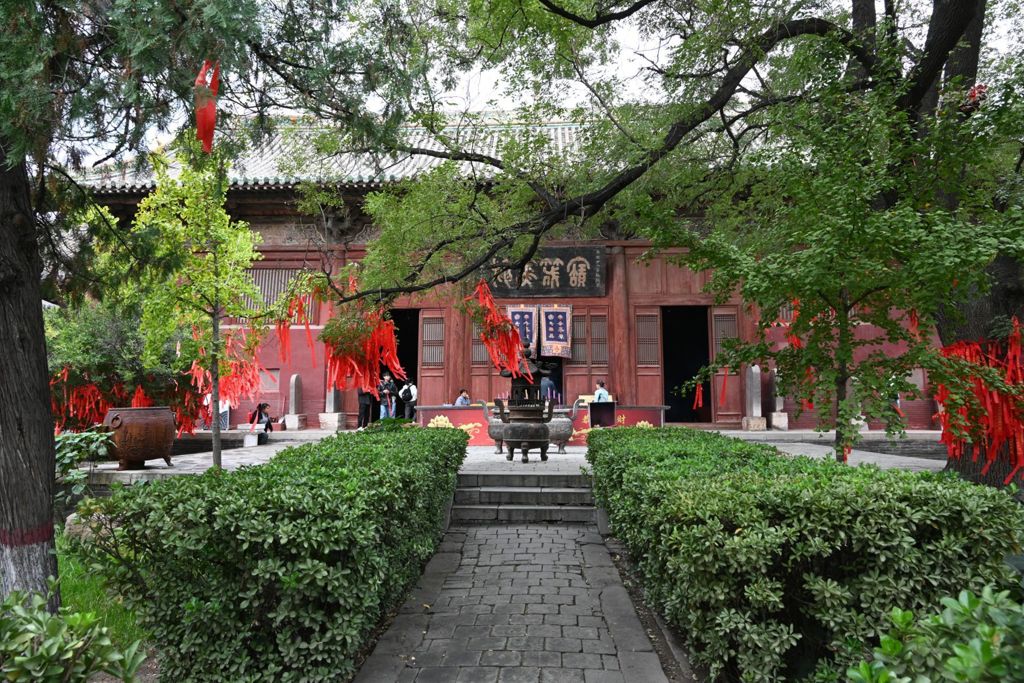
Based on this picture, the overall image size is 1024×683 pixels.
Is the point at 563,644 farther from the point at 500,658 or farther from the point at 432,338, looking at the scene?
the point at 432,338

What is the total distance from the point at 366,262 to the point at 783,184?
4613mm

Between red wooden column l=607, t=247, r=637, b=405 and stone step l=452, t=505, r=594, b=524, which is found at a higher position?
red wooden column l=607, t=247, r=637, b=405

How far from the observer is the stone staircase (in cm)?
632

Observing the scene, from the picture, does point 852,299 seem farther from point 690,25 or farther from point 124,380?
point 124,380

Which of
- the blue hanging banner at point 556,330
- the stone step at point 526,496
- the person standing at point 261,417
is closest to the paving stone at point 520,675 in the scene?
the stone step at point 526,496

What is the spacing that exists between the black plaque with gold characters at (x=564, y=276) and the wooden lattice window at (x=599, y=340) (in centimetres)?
58

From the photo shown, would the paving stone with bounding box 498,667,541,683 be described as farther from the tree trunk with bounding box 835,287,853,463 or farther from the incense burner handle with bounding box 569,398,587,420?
the incense burner handle with bounding box 569,398,587,420

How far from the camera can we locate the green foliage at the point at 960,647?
113cm

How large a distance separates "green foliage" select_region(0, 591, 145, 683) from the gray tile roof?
8.56ft

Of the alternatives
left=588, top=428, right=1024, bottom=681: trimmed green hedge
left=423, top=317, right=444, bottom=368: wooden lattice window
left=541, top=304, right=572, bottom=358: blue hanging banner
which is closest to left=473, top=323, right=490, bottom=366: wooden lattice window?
left=423, top=317, right=444, bottom=368: wooden lattice window

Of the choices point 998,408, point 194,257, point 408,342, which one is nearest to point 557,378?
point 408,342

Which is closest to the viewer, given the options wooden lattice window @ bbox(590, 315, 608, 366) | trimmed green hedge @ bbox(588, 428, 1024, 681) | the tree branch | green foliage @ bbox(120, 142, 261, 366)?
trimmed green hedge @ bbox(588, 428, 1024, 681)

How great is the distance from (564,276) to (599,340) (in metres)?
1.57

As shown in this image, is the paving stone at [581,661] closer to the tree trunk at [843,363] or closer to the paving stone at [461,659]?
the paving stone at [461,659]
